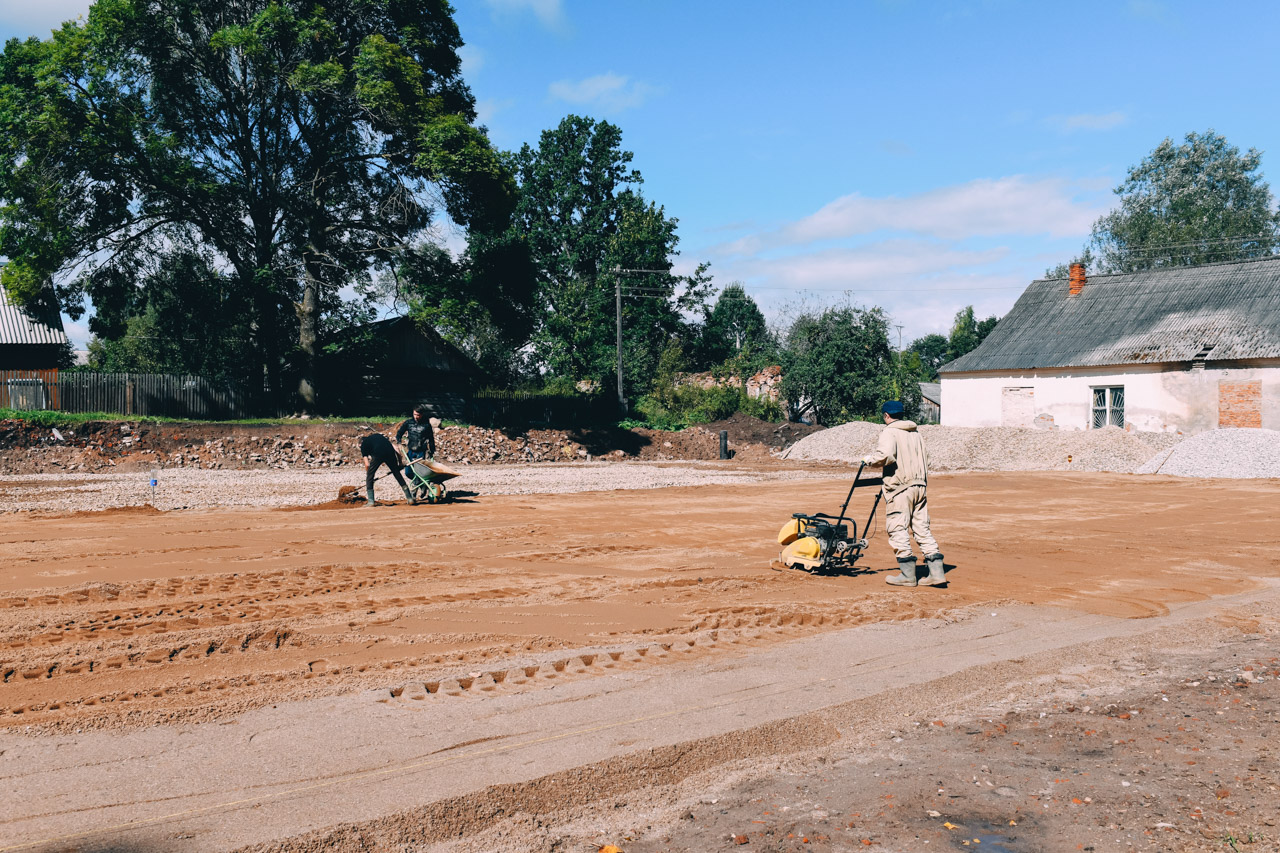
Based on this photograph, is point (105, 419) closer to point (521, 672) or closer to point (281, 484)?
point (281, 484)

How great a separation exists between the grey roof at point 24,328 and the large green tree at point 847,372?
32.4m

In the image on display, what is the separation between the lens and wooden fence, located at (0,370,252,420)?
30.6 metres

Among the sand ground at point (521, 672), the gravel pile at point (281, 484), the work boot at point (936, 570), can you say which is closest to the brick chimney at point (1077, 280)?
the gravel pile at point (281, 484)

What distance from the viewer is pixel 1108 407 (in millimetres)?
33688

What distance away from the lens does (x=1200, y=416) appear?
31.1 metres

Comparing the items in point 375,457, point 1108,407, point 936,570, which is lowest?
point 936,570

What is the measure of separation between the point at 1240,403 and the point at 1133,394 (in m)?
3.37

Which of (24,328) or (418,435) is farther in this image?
(24,328)

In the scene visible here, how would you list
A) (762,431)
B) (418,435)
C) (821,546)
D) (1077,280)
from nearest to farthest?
(821,546) → (418,435) → (1077,280) → (762,431)

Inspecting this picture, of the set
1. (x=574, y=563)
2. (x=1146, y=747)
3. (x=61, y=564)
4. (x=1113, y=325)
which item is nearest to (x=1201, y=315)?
(x=1113, y=325)

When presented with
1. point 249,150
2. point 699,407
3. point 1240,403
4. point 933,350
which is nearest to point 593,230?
point 699,407

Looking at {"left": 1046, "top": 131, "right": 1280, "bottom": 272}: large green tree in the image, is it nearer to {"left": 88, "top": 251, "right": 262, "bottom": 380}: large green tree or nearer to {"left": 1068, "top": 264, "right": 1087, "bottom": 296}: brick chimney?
{"left": 1068, "top": 264, "right": 1087, "bottom": 296}: brick chimney

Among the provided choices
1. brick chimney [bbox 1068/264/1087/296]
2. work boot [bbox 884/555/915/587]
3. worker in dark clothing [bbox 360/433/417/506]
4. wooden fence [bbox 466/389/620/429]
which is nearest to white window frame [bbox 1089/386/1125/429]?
brick chimney [bbox 1068/264/1087/296]

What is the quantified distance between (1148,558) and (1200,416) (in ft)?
77.1
